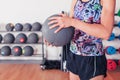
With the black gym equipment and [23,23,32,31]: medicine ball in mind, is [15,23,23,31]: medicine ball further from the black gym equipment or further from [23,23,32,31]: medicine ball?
the black gym equipment

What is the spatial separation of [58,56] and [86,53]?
2.61 meters

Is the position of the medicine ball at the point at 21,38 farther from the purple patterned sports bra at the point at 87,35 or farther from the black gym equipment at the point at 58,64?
the purple patterned sports bra at the point at 87,35

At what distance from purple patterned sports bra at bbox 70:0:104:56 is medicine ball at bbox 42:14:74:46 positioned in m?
0.04

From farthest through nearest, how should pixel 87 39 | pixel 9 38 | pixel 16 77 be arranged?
pixel 9 38
pixel 16 77
pixel 87 39

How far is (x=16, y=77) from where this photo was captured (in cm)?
307

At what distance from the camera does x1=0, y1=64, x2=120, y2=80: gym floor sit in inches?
121

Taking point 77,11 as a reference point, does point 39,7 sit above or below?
above

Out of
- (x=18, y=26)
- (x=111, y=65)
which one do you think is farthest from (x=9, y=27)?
(x=111, y=65)

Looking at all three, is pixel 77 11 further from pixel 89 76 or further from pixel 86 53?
pixel 89 76

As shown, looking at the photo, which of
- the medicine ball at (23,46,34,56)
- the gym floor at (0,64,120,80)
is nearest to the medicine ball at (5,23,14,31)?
the medicine ball at (23,46,34,56)

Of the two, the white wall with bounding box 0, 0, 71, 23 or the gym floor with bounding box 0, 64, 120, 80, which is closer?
the gym floor with bounding box 0, 64, 120, 80

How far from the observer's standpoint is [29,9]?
3730 millimetres

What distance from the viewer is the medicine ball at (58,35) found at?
1231 mm

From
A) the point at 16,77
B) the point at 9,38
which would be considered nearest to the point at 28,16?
the point at 9,38
